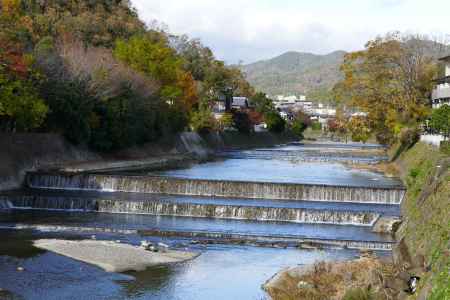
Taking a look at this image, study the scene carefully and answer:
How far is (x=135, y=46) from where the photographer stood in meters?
75.9

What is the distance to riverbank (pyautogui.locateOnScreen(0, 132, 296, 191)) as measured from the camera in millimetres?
42406

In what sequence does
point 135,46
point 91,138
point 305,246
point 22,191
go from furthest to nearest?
point 135,46 → point 91,138 → point 22,191 → point 305,246

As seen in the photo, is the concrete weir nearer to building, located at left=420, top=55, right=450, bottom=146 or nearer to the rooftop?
building, located at left=420, top=55, right=450, bottom=146

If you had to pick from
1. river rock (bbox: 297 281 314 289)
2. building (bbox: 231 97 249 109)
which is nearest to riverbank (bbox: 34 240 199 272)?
river rock (bbox: 297 281 314 289)

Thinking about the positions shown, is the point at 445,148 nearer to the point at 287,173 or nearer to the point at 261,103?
the point at 287,173

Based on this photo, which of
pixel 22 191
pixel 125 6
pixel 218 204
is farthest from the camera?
pixel 125 6

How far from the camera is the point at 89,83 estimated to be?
55250 mm

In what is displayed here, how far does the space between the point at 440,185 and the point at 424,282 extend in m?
8.44

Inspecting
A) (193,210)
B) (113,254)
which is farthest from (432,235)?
(193,210)

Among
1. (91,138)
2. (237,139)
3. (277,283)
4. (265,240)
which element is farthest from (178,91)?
(277,283)

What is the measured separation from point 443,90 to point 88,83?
96.9 feet

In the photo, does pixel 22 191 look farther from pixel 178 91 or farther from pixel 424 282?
pixel 178 91

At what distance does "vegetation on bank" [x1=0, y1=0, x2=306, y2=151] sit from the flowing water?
633 centimetres

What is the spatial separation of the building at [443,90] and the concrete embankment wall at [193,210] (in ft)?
98.3
